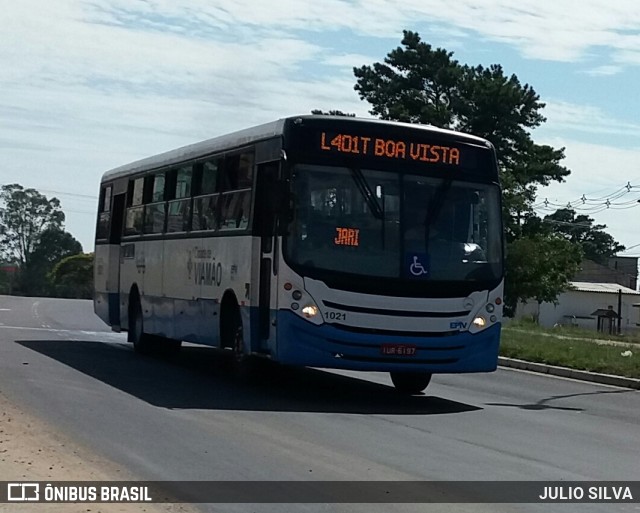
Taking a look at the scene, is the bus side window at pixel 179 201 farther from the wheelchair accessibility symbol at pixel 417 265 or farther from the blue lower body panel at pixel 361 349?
the wheelchair accessibility symbol at pixel 417 265

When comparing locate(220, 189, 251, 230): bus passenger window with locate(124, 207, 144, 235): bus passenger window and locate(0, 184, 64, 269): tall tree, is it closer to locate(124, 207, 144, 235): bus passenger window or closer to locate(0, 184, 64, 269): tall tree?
locate(124, 207, 144, 235): bus passenger window

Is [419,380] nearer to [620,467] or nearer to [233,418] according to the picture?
[233,418]

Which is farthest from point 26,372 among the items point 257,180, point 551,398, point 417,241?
point 551,398

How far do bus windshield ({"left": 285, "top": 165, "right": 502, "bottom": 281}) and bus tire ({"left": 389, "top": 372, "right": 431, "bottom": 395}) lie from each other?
2.22m

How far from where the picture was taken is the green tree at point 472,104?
65.2 metres

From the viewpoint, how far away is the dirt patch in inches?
342

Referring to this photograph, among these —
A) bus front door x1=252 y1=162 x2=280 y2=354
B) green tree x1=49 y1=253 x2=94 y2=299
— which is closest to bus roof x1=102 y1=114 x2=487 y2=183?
bus front door x1=252 y1=162 x2=280 y2=354

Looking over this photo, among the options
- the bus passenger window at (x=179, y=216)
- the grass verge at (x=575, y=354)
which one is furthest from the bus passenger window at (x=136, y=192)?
the grass verge at (x=575, y=354)

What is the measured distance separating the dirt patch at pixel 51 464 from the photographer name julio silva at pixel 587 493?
2.91 m

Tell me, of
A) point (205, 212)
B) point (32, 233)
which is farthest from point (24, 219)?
point (205, 212)

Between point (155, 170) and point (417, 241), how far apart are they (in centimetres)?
739

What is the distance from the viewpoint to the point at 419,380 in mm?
17453

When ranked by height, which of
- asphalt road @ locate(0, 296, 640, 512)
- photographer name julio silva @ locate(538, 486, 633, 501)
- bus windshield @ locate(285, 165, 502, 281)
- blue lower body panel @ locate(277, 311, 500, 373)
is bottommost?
photographer name julio silva @ locate(538, 486, 633, 501)

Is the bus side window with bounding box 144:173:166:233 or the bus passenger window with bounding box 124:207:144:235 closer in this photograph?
the bus side window with bounding box 144:173:166:233
